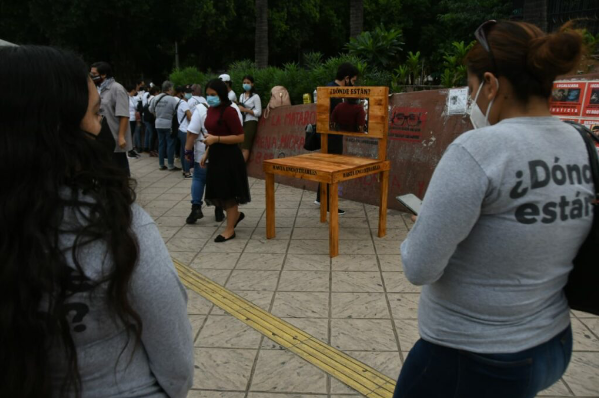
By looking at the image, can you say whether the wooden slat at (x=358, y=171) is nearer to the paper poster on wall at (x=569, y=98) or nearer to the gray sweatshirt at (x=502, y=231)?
the paper poster on wall at (x=569, y=98)

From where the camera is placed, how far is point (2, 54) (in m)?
1.06

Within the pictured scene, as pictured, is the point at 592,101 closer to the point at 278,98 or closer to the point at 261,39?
the point at 278,98

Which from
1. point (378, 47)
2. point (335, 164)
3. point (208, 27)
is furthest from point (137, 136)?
point (208, 27)

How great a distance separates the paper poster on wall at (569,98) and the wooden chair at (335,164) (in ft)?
5.37

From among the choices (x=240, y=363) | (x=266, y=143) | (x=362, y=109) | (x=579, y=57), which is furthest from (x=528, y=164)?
(x=266, y=143)

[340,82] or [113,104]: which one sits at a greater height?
[340,82]

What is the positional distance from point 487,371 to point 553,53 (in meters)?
0.88

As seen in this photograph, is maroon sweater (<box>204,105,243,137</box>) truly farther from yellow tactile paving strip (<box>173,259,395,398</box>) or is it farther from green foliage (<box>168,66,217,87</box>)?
green foliage (<box>168,66,217,87</box>)

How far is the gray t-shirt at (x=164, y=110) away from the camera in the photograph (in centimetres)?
955

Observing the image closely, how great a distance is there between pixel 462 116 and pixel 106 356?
5516 millimetres

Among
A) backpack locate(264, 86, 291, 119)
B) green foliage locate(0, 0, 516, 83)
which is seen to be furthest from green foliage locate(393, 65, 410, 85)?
green foliage locate(0, 0, 516, 83)

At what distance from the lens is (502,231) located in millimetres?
1307

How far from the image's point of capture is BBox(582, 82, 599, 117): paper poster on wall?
444 cm

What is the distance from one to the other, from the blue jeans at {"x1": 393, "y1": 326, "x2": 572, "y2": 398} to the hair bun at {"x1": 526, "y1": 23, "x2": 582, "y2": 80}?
78 cm
